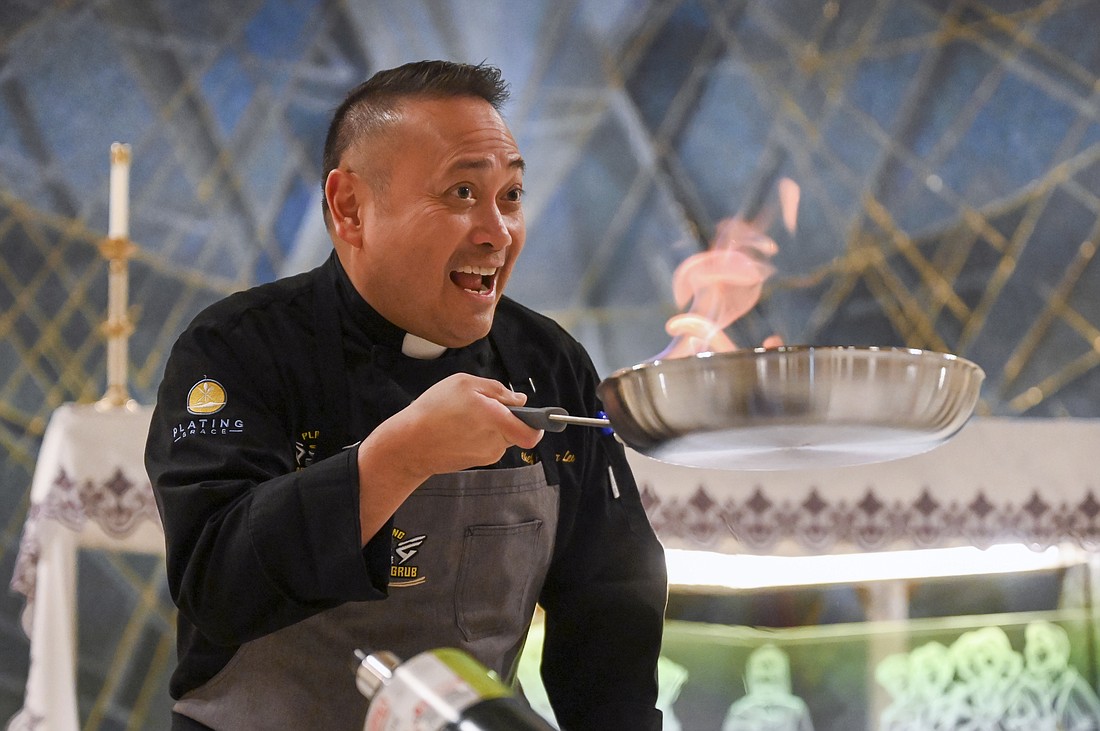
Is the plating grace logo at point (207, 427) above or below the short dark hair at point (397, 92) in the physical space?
below

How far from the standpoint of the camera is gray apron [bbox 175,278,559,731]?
1.27 metres

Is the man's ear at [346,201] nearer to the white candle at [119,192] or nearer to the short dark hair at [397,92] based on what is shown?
the short dark hair at [397,92]

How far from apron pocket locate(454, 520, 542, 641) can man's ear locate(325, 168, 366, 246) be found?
40 centimetres

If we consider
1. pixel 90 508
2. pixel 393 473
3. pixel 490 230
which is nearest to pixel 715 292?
pixel 490 230

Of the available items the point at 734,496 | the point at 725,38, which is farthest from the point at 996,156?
the point at 734,496

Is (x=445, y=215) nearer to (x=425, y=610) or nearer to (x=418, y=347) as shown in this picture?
(x=418, y=347)

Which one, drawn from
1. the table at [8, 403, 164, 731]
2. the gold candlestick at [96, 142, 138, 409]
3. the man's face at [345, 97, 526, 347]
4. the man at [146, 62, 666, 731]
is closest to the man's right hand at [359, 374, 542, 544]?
the man at [146, 62, 666, 731]

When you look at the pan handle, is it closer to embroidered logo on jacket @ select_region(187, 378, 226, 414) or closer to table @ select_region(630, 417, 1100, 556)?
embroidered logo on jacket @ select_region(187, 378, 226, 414)

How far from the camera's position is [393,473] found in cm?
108

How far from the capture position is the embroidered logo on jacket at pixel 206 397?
4.06ft

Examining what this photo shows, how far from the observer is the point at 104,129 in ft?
13.5

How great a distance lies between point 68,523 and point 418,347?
1223 mm

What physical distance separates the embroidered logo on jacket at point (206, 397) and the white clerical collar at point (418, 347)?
28 cm

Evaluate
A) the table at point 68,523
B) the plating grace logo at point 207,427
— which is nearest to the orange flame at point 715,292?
the plating grace logo at point 207,427
